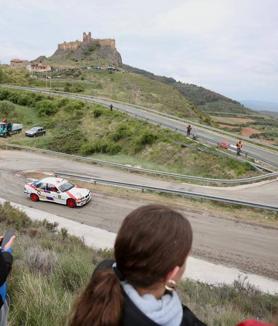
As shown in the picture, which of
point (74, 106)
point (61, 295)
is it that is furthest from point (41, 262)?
point (74, 106)

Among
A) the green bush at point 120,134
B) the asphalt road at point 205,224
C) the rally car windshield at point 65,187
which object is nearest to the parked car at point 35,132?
the green bush at point 120,134

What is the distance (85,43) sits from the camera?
160000 mm

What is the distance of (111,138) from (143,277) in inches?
1354

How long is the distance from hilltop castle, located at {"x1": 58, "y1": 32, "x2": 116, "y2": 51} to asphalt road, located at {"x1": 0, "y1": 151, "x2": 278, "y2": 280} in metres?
141

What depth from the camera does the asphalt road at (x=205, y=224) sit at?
13.8m

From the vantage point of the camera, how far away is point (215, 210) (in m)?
18.9

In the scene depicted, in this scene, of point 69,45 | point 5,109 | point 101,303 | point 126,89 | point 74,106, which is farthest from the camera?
point 69,45

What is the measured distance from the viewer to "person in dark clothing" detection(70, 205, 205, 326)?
211 centimetres

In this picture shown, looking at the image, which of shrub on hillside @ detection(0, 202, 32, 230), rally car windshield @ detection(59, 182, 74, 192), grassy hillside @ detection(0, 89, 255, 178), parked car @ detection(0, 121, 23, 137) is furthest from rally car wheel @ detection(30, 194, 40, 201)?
parked car @ detection(0, 121, 23, 137)

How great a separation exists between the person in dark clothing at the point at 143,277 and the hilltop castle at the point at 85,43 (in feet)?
536

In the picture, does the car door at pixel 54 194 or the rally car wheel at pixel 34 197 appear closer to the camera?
the car door at pixel 54 194

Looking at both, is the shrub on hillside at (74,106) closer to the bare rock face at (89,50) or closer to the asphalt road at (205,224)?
the asphalt road at (205,224)

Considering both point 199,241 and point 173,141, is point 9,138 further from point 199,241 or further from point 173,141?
point 199,241

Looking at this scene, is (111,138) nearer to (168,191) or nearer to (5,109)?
(168,191)
